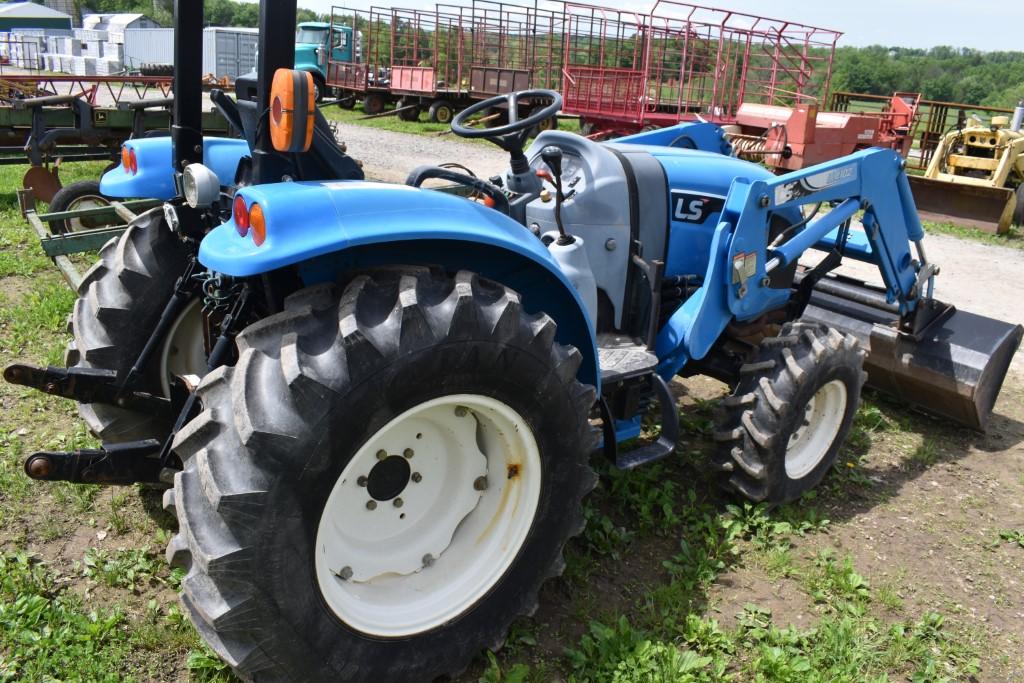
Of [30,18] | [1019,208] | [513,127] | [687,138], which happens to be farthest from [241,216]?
[30,18]

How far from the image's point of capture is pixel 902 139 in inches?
600

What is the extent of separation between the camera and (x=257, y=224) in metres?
2.00

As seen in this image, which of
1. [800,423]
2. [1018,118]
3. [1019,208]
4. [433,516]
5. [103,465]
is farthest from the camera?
[1018,118]

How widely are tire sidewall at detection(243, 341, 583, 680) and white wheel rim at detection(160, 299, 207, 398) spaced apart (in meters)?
1.37

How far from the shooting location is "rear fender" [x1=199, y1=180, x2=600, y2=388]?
1.97m

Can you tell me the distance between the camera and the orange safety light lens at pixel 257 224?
6.51ft

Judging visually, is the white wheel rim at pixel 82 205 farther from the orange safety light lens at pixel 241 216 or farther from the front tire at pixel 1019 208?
the front tire at pixel 1019 208

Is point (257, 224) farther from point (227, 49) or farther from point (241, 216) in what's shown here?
point (227, 49)

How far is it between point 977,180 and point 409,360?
11.3m

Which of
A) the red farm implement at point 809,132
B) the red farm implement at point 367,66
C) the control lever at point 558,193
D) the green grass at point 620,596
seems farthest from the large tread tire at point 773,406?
the red farm implement at point 367,66

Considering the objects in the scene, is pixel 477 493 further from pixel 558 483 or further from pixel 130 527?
pixel 130 527

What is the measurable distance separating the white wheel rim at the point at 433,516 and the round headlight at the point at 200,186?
3.20 feet

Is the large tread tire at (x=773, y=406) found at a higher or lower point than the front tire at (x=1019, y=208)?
lower

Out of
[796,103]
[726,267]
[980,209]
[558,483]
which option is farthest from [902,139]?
[558,483]
